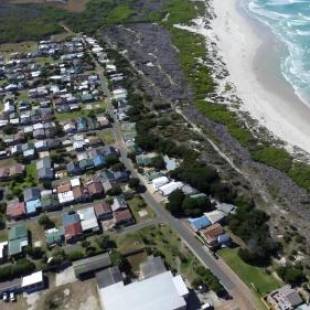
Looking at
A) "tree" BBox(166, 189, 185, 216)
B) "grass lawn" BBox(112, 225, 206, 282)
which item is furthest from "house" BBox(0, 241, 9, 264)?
"tree" BBox(166, 189, 185, 216)

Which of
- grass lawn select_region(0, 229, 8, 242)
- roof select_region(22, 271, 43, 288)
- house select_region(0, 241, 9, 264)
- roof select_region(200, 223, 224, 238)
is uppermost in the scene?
roof select_region(200, 223, 224, 238)

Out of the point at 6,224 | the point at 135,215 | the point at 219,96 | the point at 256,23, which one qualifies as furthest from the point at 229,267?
the point at 256,23

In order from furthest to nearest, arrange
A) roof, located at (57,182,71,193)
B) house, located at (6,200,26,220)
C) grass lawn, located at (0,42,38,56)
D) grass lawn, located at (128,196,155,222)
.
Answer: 1. grass lawn, located at (0,42,38,56)
2. roof, located at (57,182,71,193)
3. house, located at (6,200,26,220)
4. grass lawn, located at (128,196,155,222)

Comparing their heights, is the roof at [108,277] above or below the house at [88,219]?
above

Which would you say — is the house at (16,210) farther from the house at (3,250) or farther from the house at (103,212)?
the house at (103,212)

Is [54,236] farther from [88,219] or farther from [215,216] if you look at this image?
[215,216]

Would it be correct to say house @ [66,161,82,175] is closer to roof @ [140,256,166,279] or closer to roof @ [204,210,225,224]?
roof @ [204,210,225,224]

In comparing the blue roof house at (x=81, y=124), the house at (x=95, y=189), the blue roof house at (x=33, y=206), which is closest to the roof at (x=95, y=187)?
the house at (x=95, y=189)
